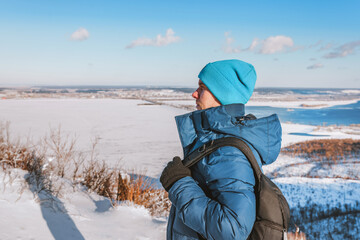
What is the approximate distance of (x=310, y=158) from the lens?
13.8 m

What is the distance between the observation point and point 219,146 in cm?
110

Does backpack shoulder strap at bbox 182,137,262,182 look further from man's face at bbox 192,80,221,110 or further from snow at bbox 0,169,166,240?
snow at bbox 0,169,166,240

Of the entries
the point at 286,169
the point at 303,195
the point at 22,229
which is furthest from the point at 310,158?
the point at 22,229

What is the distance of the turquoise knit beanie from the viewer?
1.30m

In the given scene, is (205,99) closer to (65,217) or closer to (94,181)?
(65,217)

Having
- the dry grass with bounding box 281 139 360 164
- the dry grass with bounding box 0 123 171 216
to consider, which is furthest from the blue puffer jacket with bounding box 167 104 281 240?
the dry grass with bounding box 281 139 360 164

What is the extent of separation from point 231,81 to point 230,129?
28 cm

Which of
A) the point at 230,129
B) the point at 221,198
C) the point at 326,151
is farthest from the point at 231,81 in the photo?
the point at 326,151

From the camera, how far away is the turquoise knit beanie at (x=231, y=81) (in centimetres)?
130

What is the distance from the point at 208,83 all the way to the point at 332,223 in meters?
6.39

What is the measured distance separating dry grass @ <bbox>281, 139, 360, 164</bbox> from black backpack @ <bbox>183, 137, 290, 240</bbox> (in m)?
13.8

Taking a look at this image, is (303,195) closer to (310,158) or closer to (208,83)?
(310,158)

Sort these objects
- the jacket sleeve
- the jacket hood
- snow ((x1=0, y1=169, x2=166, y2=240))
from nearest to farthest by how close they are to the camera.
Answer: the jacket sleeve, the jacket hood, snow ((x1=0, y1=169, x2=166, y2=240))

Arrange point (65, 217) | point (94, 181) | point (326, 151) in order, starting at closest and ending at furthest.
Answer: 1. point (65, 217)
2. point (94, 181)
3. point (326, 151)
